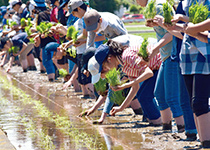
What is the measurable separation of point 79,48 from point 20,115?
76.3 inches

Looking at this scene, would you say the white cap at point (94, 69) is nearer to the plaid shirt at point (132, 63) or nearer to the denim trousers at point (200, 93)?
the plaid shirt at point (132, 63)

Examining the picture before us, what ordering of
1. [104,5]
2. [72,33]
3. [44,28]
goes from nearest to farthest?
[72,33] < [44,28] < [104,5]

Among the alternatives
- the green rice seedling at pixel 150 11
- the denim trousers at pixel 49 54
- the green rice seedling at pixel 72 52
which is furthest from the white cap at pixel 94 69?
the denim trousers at pixel 49 54

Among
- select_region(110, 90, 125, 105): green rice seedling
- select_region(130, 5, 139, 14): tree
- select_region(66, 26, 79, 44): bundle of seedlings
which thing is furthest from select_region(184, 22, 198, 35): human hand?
select_region(130, 5, 139, 14): tree

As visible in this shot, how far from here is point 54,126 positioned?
260 inches

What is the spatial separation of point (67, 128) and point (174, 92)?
1612mm

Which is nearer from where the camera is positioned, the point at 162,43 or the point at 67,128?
the point at 162,43

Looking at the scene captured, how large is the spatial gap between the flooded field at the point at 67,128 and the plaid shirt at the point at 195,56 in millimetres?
910

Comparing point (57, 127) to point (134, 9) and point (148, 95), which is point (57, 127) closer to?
point (148, 95)

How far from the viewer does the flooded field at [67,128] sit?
546 centimetres

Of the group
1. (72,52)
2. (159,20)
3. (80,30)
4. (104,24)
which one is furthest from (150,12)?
(72,52)

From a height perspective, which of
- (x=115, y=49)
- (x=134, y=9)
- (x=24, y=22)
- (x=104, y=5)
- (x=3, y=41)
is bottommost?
(x=134, y=9)

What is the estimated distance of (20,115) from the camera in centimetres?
748

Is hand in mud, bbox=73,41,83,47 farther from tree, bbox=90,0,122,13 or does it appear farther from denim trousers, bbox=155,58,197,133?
tree, bbox=90,0,122,13
